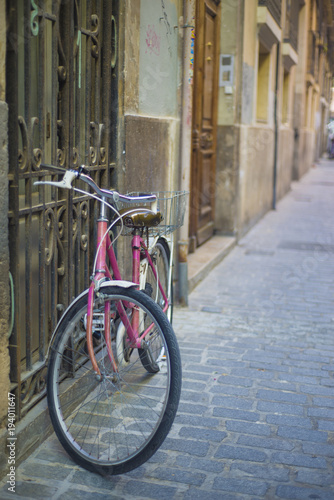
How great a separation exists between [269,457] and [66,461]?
99 centimetres

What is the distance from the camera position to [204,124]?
8.77 metres

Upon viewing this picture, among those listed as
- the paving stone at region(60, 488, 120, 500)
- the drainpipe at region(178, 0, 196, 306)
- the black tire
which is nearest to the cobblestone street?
the paving stone at region(60, 488, 120, 500)

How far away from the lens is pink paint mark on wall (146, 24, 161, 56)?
5.05m

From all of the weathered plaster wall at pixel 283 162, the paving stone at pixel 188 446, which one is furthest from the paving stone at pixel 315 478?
the weathered plaster wall at pixel 283 162

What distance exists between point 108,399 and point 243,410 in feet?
2.65

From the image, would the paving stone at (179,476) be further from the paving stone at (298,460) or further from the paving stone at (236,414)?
the paving stone at (236,414)

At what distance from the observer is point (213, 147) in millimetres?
9367

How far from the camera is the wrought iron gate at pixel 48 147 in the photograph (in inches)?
121

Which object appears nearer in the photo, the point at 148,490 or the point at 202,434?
the point at 148,490

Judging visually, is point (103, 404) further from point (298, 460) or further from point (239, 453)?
point (298, 460)

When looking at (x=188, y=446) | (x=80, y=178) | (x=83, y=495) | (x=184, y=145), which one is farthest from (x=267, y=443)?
(x=184, y=145)

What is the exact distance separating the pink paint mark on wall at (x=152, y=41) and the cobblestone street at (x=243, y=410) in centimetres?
226

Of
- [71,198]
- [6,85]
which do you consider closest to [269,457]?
[71,198]

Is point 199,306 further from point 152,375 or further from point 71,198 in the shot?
point 71,198
